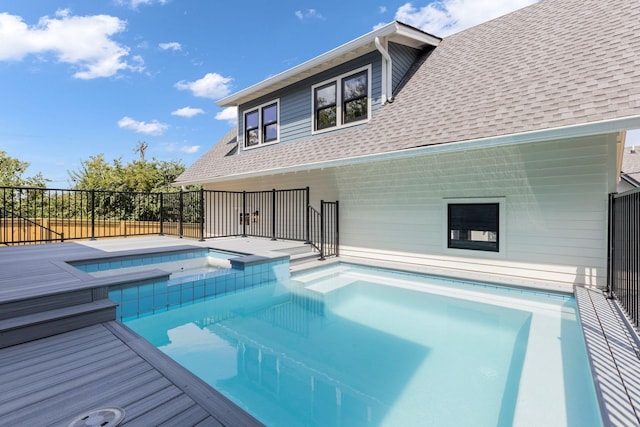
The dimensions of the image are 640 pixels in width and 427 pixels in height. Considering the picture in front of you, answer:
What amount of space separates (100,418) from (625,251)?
16.9 feet

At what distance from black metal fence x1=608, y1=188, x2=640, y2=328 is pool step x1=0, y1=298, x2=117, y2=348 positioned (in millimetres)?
5202

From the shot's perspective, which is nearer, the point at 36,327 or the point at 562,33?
the point at 36,327

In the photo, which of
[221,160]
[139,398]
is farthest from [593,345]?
[221,160]

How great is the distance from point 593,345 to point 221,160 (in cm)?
968

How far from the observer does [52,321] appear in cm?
258

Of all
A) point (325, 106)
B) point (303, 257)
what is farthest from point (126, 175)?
point (303, 257)

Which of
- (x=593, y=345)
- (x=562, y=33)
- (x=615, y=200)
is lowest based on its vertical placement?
(x=593, y=345)

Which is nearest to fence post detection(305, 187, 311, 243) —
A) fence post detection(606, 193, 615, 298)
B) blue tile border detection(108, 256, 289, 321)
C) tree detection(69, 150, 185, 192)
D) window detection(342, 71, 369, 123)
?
blue tile border detection(108, 256, 289, 321)

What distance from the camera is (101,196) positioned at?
13609 mm

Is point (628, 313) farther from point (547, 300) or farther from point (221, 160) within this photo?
point (221, 160)

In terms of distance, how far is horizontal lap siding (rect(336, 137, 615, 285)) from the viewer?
14.8 feet

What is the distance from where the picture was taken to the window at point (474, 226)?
17.9 ft

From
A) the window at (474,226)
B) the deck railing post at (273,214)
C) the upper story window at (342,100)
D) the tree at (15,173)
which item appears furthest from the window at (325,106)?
the tree at (15,173)

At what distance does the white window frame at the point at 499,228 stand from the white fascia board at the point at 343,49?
3.51m
